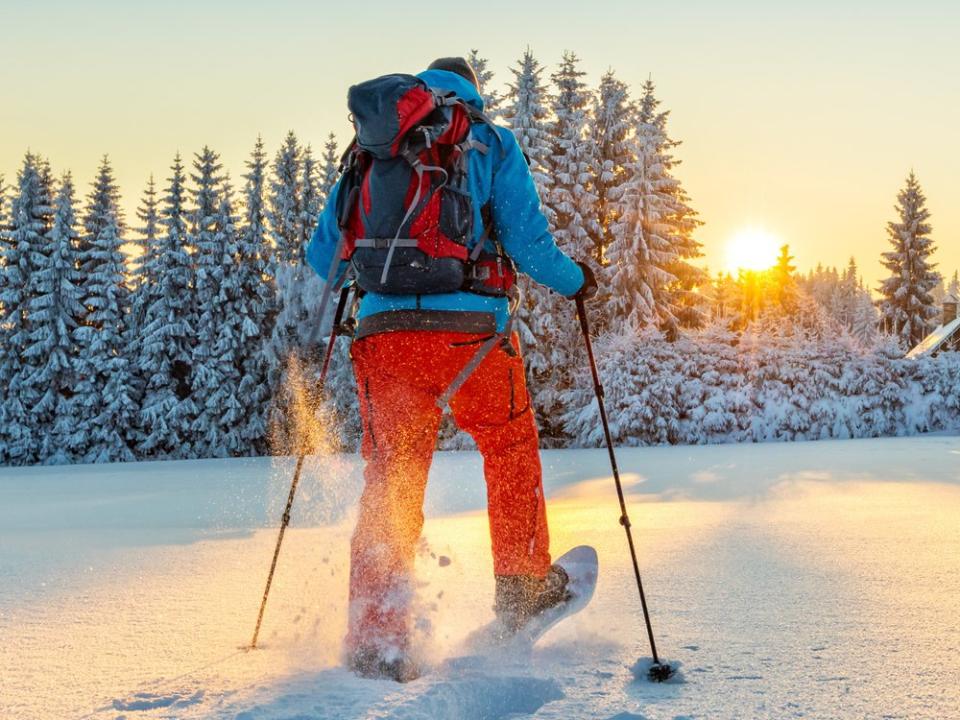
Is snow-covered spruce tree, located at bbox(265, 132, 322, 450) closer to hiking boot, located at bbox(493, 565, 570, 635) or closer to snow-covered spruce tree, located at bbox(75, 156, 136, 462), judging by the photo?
snow-covered spruce tree, located at bbox(75, 156, 136, 462)

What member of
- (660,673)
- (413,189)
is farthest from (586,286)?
(660,673)

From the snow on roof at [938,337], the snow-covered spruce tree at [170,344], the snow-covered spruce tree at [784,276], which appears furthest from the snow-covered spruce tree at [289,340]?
the snow-covered spruce tree at [784,276]

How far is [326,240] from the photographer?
9.81 feet

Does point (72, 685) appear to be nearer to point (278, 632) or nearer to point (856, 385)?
point (278, 632)

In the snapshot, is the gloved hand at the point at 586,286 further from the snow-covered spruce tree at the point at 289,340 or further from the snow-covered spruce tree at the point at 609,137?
the snow-covered spruce tree at the point at 609,137

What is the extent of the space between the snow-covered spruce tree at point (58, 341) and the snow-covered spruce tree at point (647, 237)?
15.8 meters

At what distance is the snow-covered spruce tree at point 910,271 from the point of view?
4528cm

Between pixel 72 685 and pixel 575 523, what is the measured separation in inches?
144

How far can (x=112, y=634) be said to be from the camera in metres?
2.96

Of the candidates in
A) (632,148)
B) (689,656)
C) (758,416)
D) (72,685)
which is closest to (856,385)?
(758,416)

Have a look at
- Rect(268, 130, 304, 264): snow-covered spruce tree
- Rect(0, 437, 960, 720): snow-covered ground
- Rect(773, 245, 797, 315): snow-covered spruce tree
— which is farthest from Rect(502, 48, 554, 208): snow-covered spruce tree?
Rect(773, 245, 797, 315): snow-covered spruce tree

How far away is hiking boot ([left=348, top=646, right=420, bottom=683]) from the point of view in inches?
93.6

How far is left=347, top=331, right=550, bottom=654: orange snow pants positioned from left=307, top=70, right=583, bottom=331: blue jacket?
106 mm

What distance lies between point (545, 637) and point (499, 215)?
1405 mm
